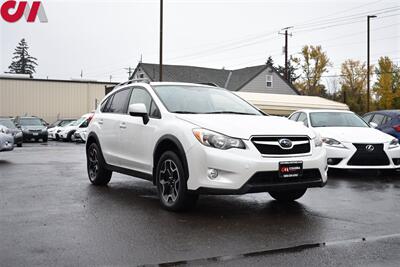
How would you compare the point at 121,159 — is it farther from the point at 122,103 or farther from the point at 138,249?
the point at 138,249

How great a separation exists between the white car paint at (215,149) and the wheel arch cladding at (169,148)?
0.13ft

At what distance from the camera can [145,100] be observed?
7543 mm

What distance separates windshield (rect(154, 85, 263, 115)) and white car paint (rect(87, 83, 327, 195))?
0.53 feet

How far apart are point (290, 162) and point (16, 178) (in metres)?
6.23

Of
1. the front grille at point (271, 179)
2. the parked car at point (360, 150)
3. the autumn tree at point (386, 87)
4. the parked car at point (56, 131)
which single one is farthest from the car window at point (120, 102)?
the autumn tree at point (386, 87)

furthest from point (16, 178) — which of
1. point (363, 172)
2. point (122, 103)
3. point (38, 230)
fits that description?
point (363, 172)

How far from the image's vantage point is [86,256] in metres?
4.47

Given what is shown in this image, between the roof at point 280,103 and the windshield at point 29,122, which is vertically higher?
the roof at point 280,103

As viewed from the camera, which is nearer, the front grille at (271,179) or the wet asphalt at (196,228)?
the wet asphalt at (196,228)

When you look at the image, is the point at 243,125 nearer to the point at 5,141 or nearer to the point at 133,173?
the point at 133,173

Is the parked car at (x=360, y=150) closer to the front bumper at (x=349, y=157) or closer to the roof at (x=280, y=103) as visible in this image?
the front bumper at (x=349, y=157)

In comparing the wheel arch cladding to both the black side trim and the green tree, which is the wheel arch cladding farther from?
the green tree

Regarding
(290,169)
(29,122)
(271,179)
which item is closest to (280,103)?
(29,122)

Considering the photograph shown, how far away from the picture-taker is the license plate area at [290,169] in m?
5.96
